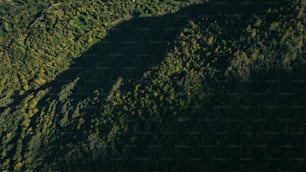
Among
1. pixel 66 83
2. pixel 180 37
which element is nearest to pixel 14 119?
pixel 66 83

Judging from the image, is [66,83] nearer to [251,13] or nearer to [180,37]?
[180,37]

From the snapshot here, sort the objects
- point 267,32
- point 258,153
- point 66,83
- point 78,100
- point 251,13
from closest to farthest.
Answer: point 258,153 → point 267,32 → point 251,13 → point 78,100 → point 66,83

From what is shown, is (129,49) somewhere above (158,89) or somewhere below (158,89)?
above

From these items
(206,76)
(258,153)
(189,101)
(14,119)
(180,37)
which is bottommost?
(14,119)

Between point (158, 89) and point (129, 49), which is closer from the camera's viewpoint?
point (158, 89)

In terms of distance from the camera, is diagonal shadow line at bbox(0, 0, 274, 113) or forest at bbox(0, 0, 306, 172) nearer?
forest at bbox(0, 0, 306, 172)

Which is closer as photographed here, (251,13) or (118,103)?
(251,13)

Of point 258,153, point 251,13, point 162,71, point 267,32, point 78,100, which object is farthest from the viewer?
point 78,100

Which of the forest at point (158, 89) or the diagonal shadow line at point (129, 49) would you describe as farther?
the diagonal shadow line at point (129, 49)
